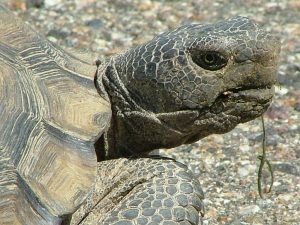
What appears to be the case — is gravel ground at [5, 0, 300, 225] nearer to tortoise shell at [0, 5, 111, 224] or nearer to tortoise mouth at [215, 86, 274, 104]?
tortoise mouth at [215, 86, 274, 104]

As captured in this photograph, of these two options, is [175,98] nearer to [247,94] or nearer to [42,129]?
[247,94]

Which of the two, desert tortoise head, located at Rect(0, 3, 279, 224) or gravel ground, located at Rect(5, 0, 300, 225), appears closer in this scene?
desert tortoise head, located at Rect(0, 3, 279, 224)

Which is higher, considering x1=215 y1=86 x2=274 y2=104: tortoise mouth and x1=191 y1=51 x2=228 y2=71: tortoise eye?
x1=191 y1=51 x2=228 y2=71: tortoise eye

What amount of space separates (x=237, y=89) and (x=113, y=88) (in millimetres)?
515

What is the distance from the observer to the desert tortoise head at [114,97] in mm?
2959

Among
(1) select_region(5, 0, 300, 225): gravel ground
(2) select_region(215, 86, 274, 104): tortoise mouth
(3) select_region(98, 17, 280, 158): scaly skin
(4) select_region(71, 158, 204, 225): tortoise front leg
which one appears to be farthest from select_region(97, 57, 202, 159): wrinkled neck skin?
(1) select_region(5, 0, 300, 225): gravel ground

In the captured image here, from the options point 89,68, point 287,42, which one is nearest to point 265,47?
point 89,68

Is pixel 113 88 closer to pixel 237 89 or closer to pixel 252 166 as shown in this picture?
pixel 237 89

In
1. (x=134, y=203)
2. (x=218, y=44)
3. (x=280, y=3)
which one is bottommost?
(x=280, y=3)

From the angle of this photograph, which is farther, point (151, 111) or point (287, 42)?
point (287, 42)

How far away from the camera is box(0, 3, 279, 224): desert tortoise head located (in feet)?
9.71

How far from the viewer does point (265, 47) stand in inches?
130

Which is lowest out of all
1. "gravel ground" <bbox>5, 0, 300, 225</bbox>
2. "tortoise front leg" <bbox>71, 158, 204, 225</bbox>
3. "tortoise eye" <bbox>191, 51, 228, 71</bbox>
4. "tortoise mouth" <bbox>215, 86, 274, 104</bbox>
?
"gravel ground" <bbox>5, 0, 300, 225</bbox>

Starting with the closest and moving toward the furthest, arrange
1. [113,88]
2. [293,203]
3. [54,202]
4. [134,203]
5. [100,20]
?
[54,202] < [134,203] < [113,88] < [293,203] < [100,20]
